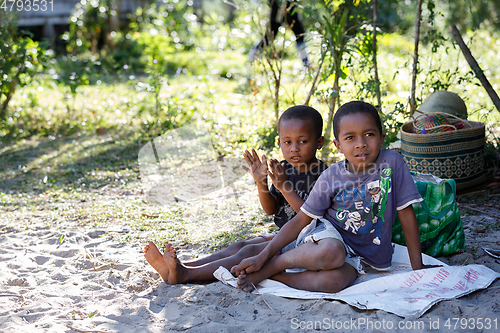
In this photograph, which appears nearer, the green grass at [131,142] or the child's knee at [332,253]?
the child's knee at [332,253]

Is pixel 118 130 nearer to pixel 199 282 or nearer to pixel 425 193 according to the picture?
pixel 199 282

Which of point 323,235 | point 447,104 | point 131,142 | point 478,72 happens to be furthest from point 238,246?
point 131,142

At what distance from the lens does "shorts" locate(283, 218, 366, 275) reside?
88.8 inches

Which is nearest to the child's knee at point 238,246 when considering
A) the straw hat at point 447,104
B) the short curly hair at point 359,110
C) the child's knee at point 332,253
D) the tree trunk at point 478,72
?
the child's knee at point 332,253

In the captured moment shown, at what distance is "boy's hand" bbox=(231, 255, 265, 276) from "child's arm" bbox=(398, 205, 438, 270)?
2.52 ft

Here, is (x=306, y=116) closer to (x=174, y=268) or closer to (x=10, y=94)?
(x=174, y=268)

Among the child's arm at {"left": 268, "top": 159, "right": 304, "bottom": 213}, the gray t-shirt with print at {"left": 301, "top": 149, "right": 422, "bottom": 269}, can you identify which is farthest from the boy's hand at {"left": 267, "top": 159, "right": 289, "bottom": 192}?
the gray t-shirt with print at {"left": 301, "top": 149, "right": 422, "bottom": 269}

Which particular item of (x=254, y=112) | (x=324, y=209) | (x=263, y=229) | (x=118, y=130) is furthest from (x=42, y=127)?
(x=324, y=209)

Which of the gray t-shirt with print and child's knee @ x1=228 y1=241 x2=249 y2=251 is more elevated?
the gray t-shirt with print

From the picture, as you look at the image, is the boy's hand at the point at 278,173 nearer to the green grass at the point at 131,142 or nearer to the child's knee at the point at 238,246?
the child's knee at the point at 238,246

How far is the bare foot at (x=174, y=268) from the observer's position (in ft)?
8.05

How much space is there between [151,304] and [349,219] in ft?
3.67

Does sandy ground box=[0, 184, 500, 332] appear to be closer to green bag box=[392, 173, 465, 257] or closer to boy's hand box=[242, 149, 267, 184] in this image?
green bag box=[392, 173, 465, 257]

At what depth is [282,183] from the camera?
2.49 meters
